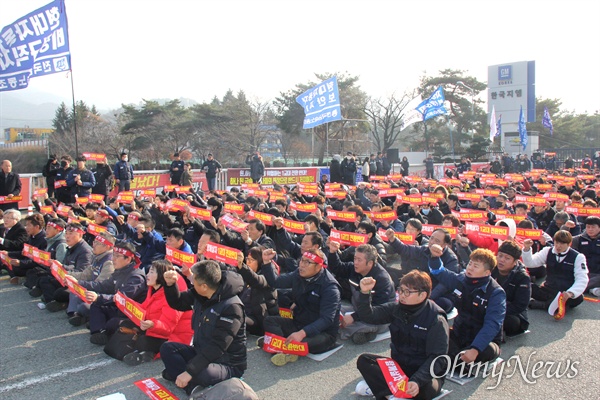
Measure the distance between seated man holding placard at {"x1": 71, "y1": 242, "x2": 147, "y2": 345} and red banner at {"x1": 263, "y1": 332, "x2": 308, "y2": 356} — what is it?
1.49 metres

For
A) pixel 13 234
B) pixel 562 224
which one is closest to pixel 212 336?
pixel 13 234

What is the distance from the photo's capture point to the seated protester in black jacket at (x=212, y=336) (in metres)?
3.79

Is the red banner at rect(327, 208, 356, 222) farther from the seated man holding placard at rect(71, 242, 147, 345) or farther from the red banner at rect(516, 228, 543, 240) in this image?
the seated man holding placard at rect(71, 242, 147, 345)

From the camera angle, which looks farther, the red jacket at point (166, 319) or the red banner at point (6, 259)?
the red banner at point (6, 259)

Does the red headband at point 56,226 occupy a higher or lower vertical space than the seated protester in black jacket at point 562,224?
higher

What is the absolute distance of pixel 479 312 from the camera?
450 centimetres

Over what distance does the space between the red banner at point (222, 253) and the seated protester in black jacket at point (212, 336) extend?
38.1 inches

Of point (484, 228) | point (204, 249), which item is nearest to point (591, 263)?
point (484, 228)

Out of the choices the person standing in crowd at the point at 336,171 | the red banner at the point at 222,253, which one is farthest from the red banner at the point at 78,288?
the person standing in crowd at the point at 336,171

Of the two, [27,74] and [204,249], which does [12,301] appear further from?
[27,74]

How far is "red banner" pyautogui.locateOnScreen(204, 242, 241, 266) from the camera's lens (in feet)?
16.8

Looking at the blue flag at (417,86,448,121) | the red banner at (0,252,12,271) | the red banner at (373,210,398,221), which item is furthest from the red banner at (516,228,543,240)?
the blue flag at (417,86,448,121)

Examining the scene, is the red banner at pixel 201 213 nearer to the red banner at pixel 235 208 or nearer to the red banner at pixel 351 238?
the red banner at pixel 235 208

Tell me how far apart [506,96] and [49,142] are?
39.5 metres
